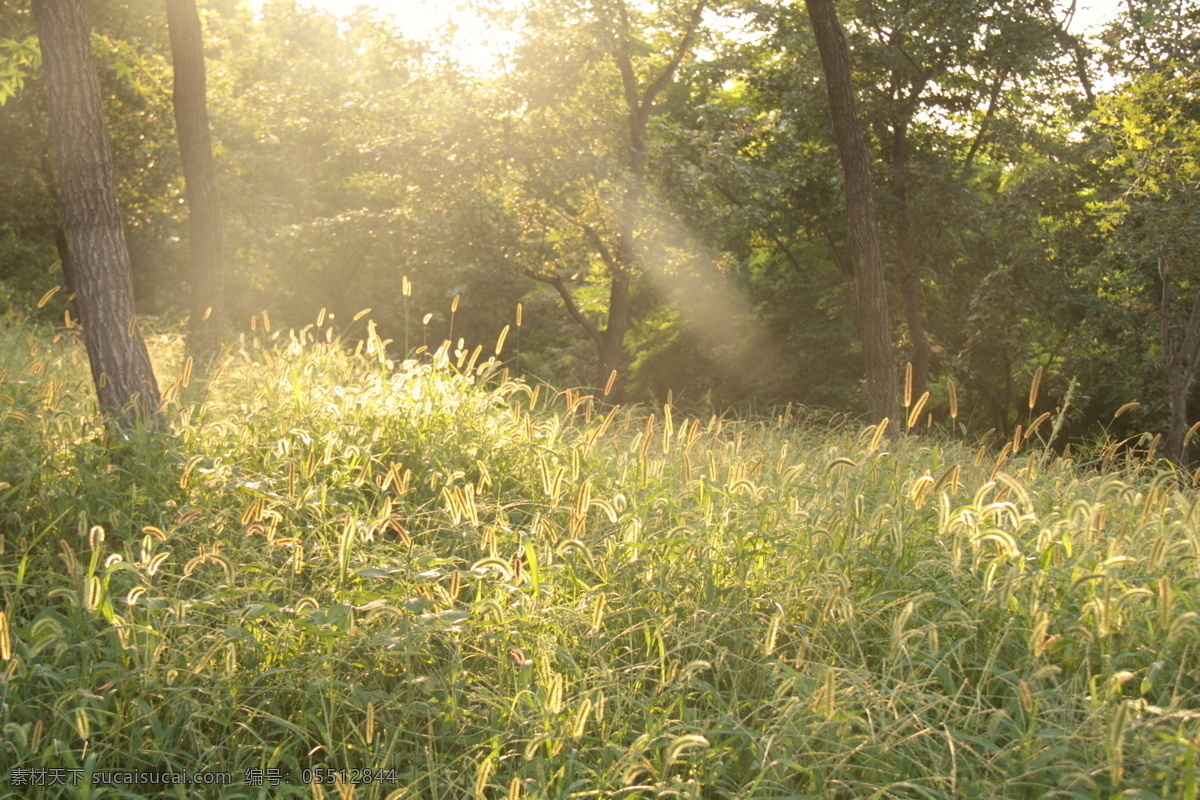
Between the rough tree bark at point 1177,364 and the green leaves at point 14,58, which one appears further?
the rough tree bark at point 1177,364

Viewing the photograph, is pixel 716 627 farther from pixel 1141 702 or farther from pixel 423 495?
pixel 423 495

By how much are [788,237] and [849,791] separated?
67.6ft

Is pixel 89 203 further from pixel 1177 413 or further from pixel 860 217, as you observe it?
pixel 1177 413

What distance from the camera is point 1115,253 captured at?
12.5 metres

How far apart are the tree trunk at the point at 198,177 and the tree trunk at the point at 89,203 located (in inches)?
114

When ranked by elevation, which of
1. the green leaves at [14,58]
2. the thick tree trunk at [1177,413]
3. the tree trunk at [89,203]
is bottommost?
the thick tree trunk at [1177,413]

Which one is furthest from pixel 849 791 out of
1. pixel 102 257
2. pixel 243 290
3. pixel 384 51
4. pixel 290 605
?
pixel 243 290

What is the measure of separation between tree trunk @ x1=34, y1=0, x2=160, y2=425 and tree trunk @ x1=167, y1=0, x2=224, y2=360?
2907 millimetres

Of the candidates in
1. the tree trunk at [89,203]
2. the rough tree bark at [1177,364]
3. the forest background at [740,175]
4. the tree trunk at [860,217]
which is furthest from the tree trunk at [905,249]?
the tree trunk at [89,203]

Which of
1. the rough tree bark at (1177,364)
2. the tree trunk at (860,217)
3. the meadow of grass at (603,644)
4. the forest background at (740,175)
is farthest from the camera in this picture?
the forest background at (740,175)

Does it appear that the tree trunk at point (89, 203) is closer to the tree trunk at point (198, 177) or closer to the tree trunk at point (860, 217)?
the tree trunk at point (198, 177)

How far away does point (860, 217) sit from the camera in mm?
9461

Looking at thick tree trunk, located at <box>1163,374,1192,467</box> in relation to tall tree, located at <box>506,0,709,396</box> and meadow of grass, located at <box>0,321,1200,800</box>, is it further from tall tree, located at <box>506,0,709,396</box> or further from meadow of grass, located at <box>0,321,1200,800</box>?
tall tree, located at <box>506,0,709,396</box>

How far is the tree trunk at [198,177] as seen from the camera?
368 inches
